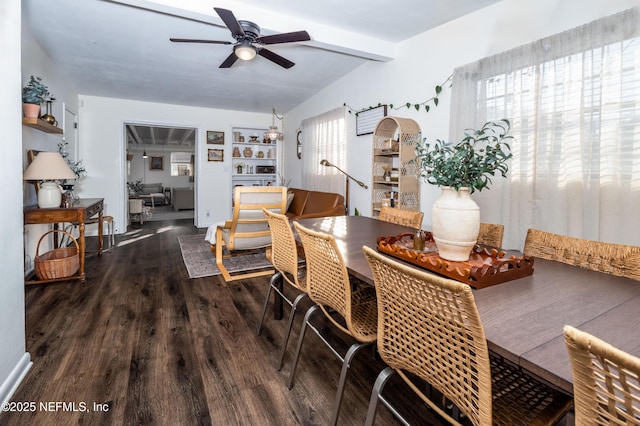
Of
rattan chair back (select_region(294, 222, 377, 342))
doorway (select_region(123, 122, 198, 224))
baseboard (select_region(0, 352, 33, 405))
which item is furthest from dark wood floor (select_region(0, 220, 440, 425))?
doorway (select_region(123, 122, 198, 224))

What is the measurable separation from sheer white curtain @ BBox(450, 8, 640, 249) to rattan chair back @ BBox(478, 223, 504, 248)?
0.79 m

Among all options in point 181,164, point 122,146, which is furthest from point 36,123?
point 181,164

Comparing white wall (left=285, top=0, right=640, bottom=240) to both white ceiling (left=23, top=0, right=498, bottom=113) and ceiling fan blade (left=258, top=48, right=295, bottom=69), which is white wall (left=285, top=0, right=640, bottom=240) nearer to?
white ceiling (left=23, top=0, right=498, bottom=113)

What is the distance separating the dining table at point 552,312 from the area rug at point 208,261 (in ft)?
8.34

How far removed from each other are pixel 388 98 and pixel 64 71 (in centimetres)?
434

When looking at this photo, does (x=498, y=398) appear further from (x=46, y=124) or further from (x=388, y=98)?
(x=46, y=124)

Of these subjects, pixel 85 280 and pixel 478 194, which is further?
pixel 85 280

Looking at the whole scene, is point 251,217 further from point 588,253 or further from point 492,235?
point 588,253

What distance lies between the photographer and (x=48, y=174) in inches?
117

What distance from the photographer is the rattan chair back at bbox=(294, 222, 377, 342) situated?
1.29 m

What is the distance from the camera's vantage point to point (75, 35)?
10.8ft

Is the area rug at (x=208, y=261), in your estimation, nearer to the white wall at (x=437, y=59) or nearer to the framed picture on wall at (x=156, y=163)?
the white wall at (x=437, y=59)

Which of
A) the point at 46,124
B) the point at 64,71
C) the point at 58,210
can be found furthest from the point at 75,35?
the point at 58,210

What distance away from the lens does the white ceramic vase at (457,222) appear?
4.10 ft
